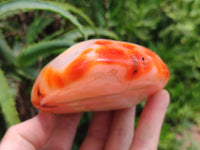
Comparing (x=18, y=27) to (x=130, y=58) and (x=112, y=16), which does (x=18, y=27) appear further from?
(x=130, y=58)

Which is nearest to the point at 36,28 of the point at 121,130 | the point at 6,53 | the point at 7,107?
the point at 6,53

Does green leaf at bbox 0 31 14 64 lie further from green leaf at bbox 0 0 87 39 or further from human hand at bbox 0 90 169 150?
human hand at bbox 0 90 169 150

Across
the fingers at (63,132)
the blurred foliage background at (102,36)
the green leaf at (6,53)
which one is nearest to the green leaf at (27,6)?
the blurred foliage background at (102,36)

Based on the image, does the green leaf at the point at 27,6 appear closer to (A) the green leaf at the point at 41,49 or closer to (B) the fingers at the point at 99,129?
(A) the green leaf at the point at 41,49

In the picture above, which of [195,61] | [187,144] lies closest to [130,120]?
[187,144]

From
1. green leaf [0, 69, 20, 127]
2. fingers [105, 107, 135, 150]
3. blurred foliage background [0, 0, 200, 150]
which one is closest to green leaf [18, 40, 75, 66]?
blurred foliage background [0, 0, 200, 150]

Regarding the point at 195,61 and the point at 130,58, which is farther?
the point at 195,61

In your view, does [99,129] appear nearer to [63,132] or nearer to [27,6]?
[63,132]
